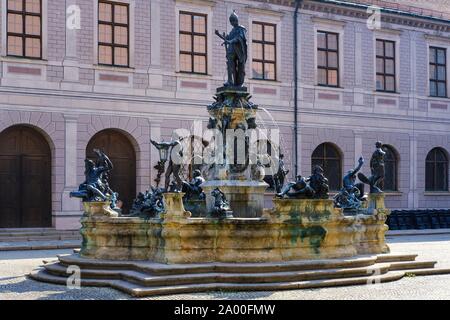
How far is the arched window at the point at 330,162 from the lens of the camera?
32906mm

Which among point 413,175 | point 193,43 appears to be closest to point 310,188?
point 193,43

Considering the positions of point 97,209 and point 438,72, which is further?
point 438,72

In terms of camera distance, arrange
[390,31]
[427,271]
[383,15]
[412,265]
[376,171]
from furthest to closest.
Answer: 1. [390,31]
2. [383,15]
3. [376,171]
4. [412,265]
5. [427,271]

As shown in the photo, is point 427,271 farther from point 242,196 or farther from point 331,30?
point 331,30

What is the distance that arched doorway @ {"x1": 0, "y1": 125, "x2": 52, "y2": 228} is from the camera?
26281mm

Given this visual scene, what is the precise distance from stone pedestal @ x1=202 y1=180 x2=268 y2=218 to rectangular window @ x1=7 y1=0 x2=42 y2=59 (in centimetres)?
1275

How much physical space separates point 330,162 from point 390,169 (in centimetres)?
338

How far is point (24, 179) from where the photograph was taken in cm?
2667

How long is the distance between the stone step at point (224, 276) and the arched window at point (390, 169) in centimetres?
2104

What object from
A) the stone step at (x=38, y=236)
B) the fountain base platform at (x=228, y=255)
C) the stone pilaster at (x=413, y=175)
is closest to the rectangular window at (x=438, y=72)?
the stone pilaster at (x=413, y=175)

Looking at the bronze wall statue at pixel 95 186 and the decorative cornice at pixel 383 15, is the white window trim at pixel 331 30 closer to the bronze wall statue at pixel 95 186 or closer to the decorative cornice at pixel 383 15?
the decorative cornice at pixel 383 15

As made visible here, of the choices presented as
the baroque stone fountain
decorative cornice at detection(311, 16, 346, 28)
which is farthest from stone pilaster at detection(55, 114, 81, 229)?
decorative cornice at detection(311, 16, 346, 28)

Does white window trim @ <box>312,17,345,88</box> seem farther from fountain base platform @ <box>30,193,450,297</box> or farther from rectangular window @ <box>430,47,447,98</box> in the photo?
fountain base platform @ <box>30,193,450,297</box>

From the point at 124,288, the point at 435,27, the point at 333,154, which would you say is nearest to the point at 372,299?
the point at 124,288
